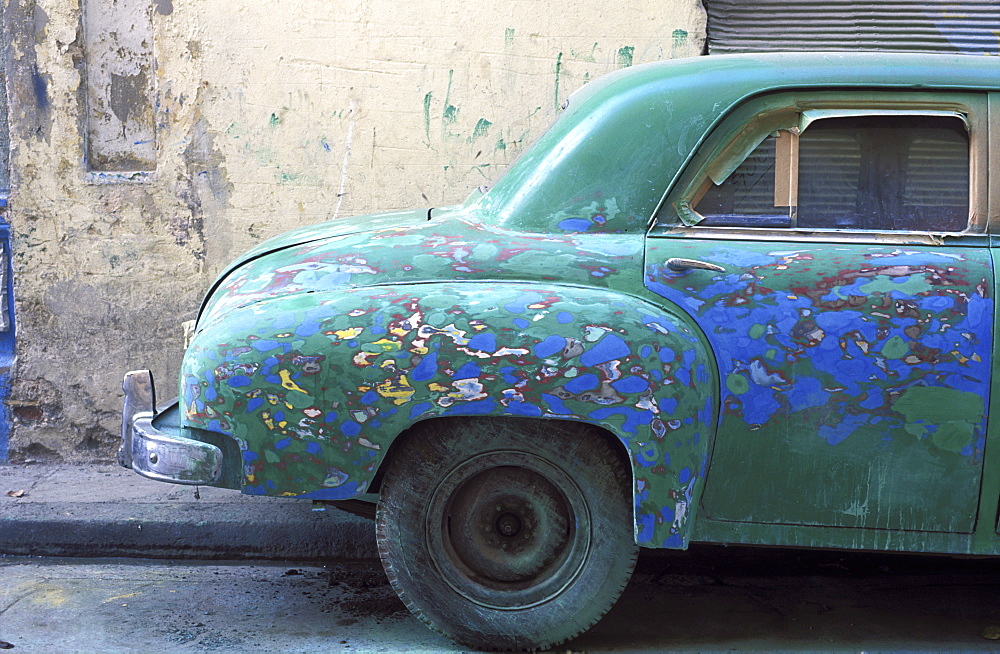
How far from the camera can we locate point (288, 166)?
16.9 feet

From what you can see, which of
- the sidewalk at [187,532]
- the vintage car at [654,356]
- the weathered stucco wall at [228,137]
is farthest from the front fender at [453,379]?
the weathered stucco wall at [228,137]

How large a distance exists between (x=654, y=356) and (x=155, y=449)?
1.46 m

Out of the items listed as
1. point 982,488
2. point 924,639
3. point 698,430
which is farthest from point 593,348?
point 924,639

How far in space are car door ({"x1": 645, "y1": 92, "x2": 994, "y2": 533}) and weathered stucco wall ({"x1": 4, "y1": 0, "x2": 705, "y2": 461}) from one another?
2.27 meters

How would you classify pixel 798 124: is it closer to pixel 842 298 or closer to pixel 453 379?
pixel 842 298

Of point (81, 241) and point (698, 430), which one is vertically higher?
point (81, 241)

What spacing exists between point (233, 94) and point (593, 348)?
3.07 m

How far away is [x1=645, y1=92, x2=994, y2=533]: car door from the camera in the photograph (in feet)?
9.27

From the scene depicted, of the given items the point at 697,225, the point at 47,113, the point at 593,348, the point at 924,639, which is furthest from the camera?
the point at 47,113

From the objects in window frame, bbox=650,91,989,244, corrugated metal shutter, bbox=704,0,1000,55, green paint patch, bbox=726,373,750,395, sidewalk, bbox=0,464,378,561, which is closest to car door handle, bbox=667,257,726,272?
window frame, bbox=650,91,989,244

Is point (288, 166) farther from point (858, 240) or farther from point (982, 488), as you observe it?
point (982, 488)

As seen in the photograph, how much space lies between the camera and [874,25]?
535 cm

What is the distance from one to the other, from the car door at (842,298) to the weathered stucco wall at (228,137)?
2272mm

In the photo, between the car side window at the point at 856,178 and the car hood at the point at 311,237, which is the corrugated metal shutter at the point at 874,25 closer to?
the car side window at the point at 856,178
